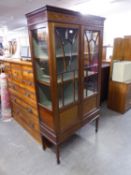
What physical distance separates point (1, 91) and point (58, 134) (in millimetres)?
1684

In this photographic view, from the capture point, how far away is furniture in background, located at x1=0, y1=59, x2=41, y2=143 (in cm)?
191

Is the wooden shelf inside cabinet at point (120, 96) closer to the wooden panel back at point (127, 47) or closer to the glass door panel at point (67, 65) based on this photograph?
the wooden panel back at point (127, 47)

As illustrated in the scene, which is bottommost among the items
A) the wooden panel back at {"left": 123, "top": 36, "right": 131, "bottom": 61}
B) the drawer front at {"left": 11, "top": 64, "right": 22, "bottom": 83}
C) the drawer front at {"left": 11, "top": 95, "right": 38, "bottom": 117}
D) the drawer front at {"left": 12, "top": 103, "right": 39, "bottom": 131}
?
the drawer front at {"left": 12, "top": 103, "right": 39, "bottom": 131}

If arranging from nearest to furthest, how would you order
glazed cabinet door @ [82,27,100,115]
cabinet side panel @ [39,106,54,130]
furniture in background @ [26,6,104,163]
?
1. furniture in background @ [26,6,104,163]
2. cabinet side panel @ [39,106,54,130]
3. glazed cabinet door @ [82,27,100,115]

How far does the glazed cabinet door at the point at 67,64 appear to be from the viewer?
1499 mm

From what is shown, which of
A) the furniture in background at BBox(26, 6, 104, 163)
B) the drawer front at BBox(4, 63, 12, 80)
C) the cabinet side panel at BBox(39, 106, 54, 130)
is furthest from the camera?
the drawer front at BBox(4, 63, 12, 80)

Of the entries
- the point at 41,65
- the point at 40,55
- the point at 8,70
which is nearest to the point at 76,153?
the point at 41,65

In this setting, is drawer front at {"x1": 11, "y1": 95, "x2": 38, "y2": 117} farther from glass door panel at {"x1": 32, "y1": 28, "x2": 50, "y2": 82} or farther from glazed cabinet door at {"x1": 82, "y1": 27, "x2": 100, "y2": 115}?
glazed cabinet door at {"x1": 82, "y1": 27, "x2": 100, "y2": 115}

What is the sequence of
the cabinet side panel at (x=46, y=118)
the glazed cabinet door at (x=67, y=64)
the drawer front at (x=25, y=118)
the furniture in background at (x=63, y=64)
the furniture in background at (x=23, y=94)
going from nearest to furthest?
the furniture in background at (x=63, y=64) < the glazed cabinet door at (x=67, y=64) < the cabinet side panel at (x=46, y=118) < the furniture in background at (x=23, y=94) < the drawer front at (x=25, y=118)

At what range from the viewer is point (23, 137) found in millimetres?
2234

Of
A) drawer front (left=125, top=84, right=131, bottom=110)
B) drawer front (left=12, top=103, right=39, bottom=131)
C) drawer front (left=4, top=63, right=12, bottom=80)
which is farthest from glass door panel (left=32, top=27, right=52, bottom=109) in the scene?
drawer front (left=125, top=84, right=131, bottom=110)

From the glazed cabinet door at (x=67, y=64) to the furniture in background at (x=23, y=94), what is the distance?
44 cm

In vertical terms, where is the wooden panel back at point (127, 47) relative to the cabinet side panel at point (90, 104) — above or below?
above

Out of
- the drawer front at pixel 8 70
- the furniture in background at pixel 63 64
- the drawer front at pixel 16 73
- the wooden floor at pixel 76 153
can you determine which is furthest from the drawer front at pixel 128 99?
the drawer front at pixel 8 70
